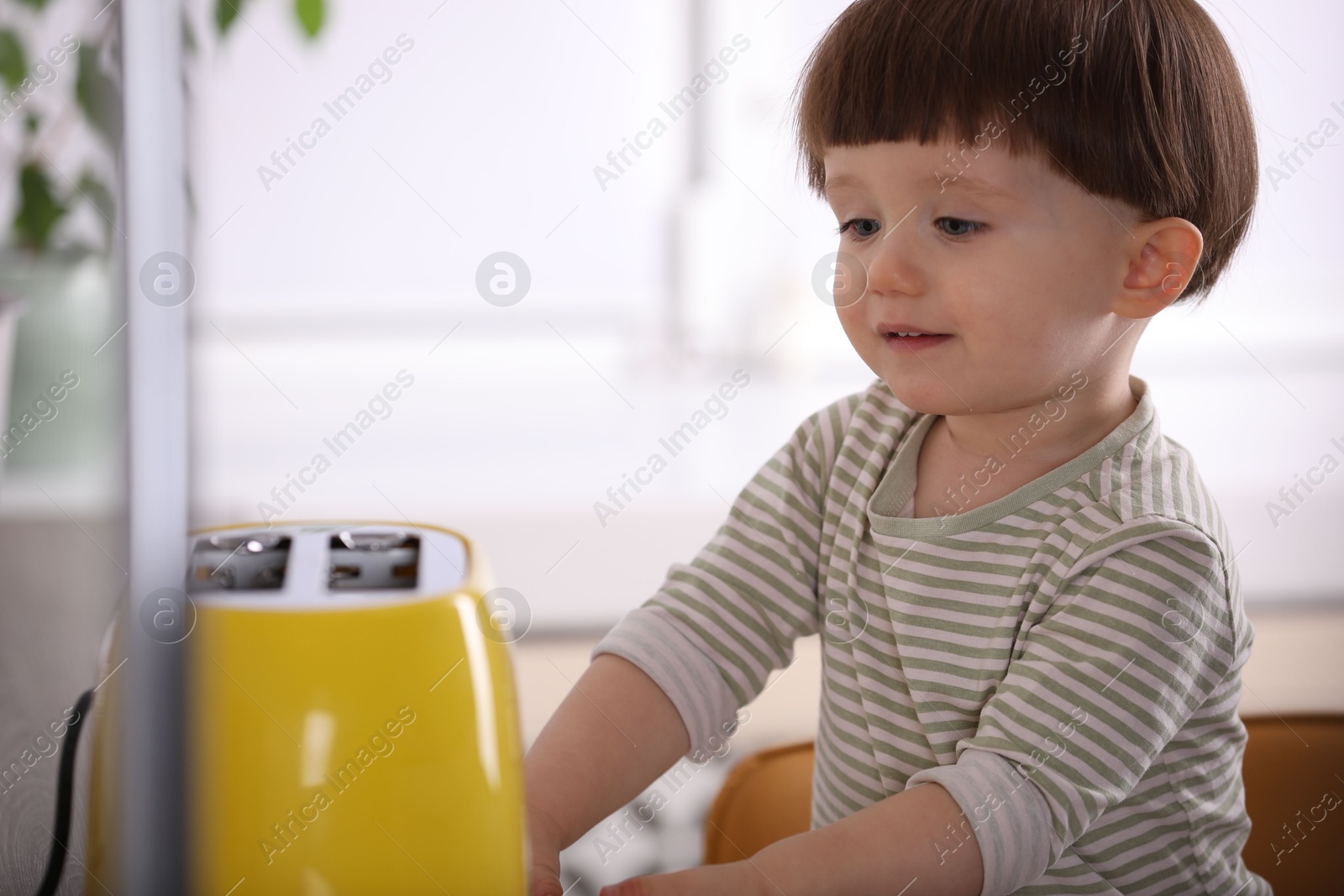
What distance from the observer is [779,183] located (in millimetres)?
2594

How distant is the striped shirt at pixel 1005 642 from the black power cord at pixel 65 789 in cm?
32

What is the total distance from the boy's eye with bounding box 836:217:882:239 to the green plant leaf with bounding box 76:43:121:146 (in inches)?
15.7

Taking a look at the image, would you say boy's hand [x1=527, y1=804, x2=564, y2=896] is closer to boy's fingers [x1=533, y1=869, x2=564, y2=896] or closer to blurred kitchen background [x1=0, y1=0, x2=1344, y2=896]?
boy's fingers [x1=533, y1=869, x2=564, y2=896]

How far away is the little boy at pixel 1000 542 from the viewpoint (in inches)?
21.7

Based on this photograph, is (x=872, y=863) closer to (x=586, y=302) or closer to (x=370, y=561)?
(x=370, y=561)

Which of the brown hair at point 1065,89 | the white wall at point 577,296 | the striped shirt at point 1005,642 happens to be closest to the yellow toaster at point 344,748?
the striped shirt at point 1005,642

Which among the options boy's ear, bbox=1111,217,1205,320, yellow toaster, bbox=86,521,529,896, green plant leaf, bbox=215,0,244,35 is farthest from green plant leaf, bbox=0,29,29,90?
green plant leaf, bbox=215,0,244,35

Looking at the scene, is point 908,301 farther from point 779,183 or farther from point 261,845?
point 779,183

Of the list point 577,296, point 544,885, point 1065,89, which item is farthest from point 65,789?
point 577,296

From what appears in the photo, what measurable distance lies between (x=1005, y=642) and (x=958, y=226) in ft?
0.71

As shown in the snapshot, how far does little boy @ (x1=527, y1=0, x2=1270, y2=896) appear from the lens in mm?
552


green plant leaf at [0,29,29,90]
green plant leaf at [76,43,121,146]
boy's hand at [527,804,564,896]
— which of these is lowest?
boy's hand at [527,804,564,896]

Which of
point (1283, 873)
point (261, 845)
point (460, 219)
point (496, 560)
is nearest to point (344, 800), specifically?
point (261, 845)

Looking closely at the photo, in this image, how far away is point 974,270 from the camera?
0.60 metres
